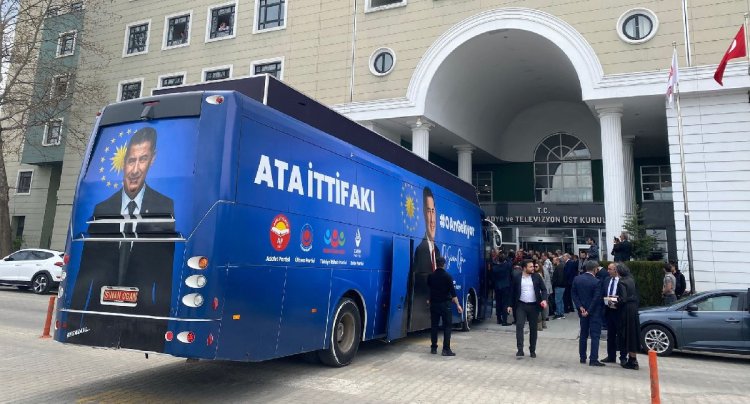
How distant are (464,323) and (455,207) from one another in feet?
10.4

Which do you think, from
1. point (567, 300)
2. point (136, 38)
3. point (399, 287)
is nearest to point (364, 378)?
point (399, 287)

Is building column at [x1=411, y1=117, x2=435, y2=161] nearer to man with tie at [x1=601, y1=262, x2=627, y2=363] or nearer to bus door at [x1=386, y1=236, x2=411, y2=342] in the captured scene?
bus door at [x1=386, y1=236, x2=411, y2=342]

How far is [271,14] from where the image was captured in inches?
1060

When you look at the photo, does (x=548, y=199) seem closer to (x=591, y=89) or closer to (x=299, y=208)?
(x=591, y=89)

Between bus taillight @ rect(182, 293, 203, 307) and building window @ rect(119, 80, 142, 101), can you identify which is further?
building window @ rect(119, 80, 142, 101)

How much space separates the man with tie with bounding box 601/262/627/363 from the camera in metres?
8.88

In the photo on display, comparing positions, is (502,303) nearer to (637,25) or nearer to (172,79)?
(637,25)

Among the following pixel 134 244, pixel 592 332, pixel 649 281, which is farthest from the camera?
pixel 649 281

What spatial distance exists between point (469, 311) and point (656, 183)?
2102 cm

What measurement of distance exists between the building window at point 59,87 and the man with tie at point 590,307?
92.9 feet

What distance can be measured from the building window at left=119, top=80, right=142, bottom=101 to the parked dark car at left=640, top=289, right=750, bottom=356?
30.8 metres

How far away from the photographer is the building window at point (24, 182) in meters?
37.8

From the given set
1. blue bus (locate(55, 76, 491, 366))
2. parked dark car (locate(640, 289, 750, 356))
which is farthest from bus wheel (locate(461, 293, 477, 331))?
blue bus (locate(55, 76, 491, 366))

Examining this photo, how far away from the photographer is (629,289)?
880 cm
